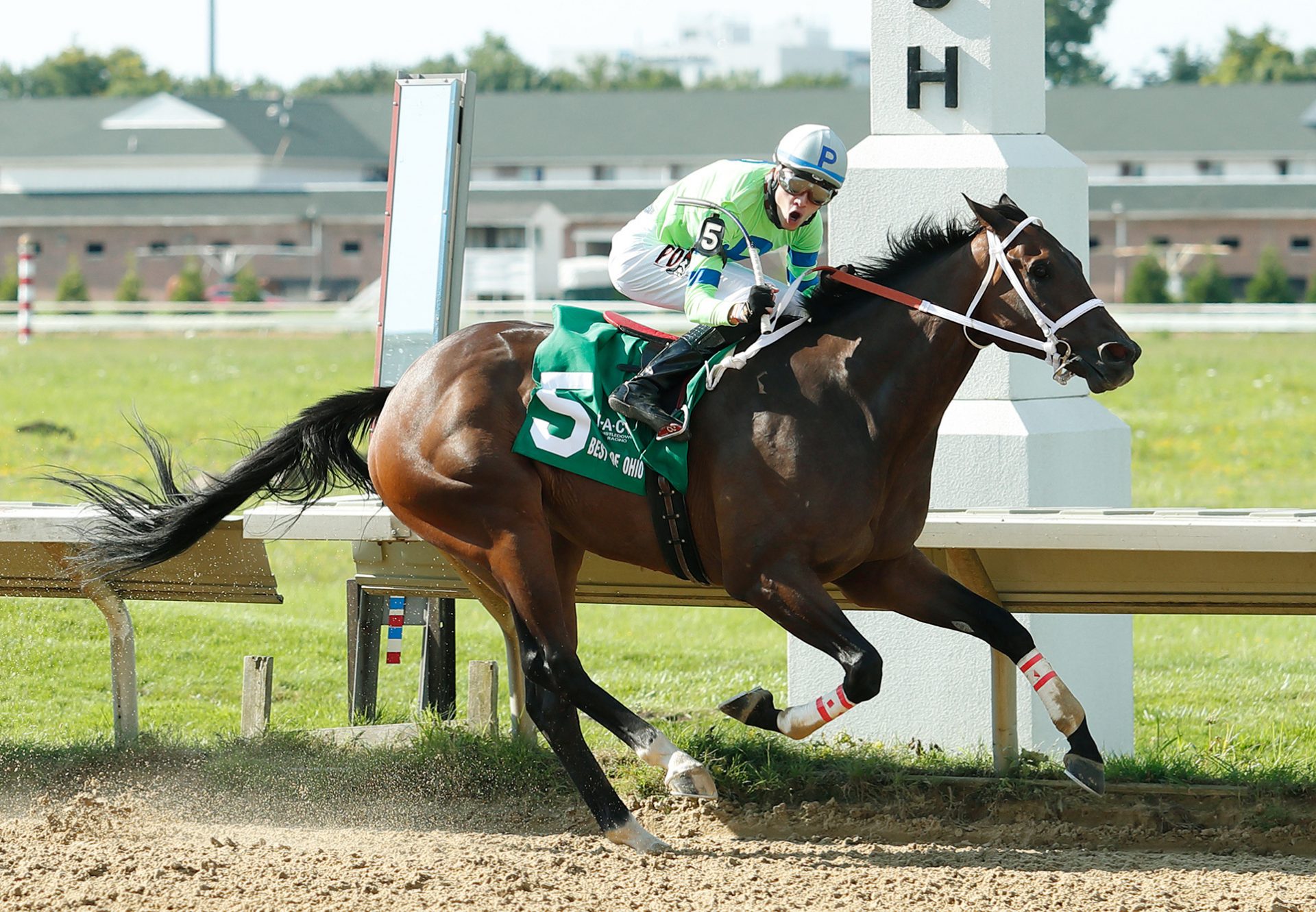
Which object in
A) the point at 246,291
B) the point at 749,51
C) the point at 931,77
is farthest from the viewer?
the point at 749,51

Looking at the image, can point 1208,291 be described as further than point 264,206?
No

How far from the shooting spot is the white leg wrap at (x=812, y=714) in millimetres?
4348

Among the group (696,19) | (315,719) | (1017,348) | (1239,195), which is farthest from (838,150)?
(696,19)

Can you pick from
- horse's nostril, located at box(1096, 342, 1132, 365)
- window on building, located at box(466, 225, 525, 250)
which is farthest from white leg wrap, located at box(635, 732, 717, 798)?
window on building, located at box(466, 225, 525, 250)

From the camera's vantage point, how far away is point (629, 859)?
448 centimetres

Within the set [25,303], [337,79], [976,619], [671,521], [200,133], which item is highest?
[337,79]

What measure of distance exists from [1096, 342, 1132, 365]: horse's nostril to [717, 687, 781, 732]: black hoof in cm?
127

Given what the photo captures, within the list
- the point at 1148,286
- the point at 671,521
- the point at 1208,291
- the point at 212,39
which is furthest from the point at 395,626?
the point at 212,39

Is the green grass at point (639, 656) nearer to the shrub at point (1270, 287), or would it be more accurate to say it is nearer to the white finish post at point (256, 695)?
the white finish post at point (256, 695)

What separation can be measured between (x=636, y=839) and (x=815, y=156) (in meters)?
1.93

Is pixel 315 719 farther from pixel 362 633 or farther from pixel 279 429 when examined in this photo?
pixel 279 429

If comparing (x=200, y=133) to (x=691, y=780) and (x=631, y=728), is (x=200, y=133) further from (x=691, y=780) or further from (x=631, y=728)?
(x=691, y=780)

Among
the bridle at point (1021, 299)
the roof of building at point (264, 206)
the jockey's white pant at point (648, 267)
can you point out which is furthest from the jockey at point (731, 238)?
the roof of building at point (264, 206)

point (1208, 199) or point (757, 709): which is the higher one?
point (1208, 199)
